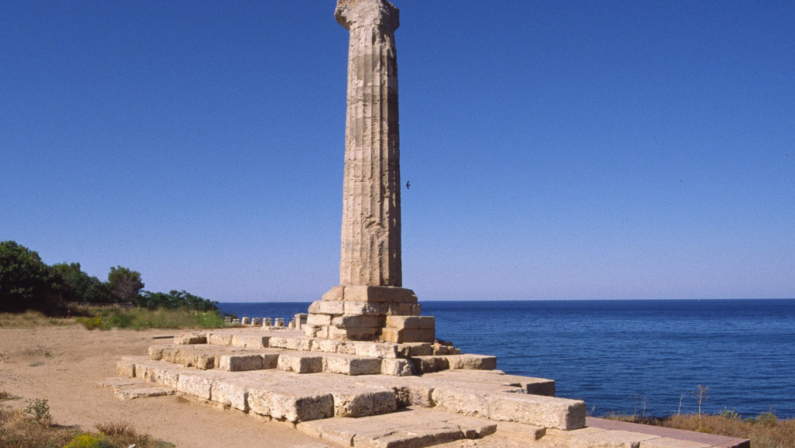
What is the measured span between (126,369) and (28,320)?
15.1 metres

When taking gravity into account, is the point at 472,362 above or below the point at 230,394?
above

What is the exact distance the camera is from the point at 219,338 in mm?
13070

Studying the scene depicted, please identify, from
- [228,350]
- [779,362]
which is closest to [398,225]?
[228,350]

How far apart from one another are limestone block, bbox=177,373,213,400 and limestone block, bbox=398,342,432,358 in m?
2.93

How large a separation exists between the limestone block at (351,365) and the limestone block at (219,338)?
13.0 ft

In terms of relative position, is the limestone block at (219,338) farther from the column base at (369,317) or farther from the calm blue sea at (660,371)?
the calm blue sea at (660,371)

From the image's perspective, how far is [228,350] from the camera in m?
11.1

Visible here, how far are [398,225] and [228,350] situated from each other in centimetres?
377

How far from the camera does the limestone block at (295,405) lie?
6938 mm

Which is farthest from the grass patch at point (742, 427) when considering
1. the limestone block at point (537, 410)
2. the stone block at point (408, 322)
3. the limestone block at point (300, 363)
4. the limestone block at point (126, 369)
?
the limestone block at point (126, 369)

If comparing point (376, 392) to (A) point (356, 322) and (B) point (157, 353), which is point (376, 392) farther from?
(B) point (157, 353)

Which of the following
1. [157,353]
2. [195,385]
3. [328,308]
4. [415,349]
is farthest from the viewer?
[157,353]

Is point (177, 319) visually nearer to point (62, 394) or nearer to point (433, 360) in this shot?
point (62, 394)

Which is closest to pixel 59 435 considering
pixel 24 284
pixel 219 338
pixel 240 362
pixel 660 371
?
pixel 240 362
